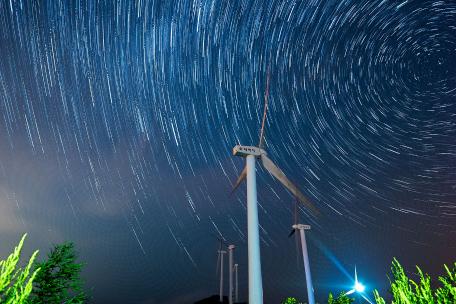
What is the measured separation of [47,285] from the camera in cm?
1892

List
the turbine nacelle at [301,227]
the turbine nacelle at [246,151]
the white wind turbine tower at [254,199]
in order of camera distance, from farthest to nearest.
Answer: the turbine nacelle at [301,227], the turbine nacelle at [246,151], the white wind turbine tower at [254,199]

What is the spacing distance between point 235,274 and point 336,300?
30142 millimetres

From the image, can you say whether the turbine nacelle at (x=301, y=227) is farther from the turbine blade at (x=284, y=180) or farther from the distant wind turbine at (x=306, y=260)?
the turbine blade at (x=284, y=180)

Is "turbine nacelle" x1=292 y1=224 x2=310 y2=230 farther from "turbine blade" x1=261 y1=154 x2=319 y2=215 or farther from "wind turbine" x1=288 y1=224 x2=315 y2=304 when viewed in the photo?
"turbine blade" x1=261 y1=154 x2=319 y2=215

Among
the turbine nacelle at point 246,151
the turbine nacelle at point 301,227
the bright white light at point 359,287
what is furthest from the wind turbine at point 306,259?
the turbine nacelle at point 246,151

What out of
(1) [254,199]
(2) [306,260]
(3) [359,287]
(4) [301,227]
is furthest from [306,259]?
(1) [254,199]

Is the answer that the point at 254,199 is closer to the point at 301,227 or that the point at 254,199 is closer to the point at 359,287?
the point at 301,227

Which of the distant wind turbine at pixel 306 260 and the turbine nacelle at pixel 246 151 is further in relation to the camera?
the distant wind turbine at pixel 306 260

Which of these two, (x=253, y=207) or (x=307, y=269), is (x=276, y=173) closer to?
(x=253, y=207)

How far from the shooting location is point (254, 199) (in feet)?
60.7

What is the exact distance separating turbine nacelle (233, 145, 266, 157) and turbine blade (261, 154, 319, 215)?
529mm

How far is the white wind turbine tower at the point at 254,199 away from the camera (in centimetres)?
1584

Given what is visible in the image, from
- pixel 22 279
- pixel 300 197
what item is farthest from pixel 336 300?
pixel 22 279

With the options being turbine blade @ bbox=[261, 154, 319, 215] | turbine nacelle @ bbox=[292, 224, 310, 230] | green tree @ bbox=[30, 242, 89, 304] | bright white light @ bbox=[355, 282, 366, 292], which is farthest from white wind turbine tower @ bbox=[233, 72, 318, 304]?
bright white light @ bbox=[355, 282, 366, 292]
